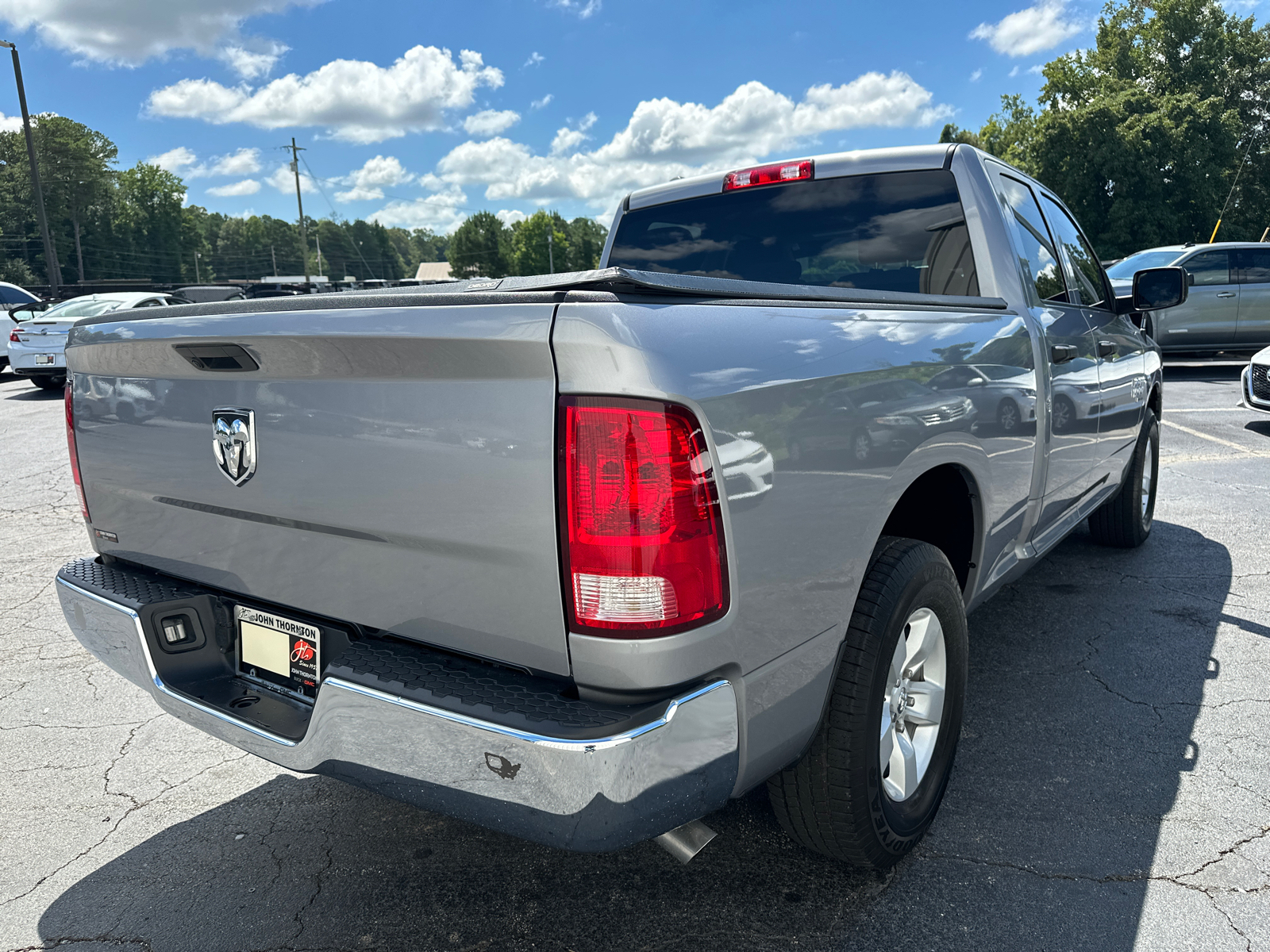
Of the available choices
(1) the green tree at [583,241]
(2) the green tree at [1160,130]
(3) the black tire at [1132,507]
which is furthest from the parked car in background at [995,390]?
(1) the green tree at [583,241]

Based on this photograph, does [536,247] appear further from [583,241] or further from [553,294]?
[553,294]

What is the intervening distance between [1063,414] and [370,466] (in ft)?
8.72

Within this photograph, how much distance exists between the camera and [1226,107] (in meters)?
41.1

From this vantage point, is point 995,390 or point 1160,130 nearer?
point 995,390

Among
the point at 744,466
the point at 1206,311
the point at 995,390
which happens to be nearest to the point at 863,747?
the point at 744,466

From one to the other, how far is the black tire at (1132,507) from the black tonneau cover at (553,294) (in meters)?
3.08

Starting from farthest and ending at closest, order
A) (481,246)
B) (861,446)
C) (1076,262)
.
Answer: (481,246), (1076,262), (861,446)

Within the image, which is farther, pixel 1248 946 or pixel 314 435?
pixel 1248 946

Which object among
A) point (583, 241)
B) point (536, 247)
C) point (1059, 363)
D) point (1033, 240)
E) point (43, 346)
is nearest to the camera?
point (1059, 363)

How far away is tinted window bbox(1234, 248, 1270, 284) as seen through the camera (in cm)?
1350

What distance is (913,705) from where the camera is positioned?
250cm

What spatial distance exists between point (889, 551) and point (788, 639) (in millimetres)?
552

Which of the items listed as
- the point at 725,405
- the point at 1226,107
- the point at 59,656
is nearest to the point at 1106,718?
the point at 725,405

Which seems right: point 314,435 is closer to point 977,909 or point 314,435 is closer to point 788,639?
point 788,639
